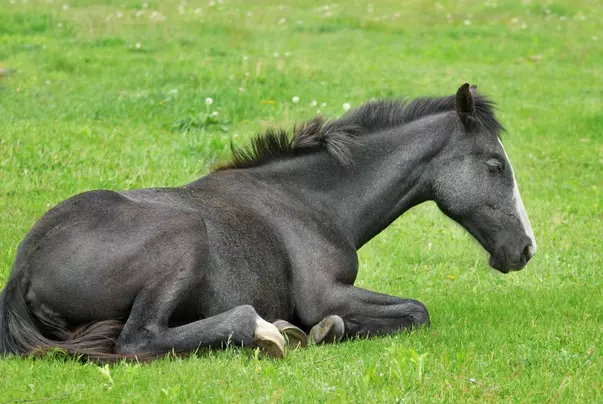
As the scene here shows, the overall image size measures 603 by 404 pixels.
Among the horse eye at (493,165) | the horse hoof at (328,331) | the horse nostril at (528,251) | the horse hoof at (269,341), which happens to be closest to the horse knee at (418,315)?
the horse hoof at (328,331)

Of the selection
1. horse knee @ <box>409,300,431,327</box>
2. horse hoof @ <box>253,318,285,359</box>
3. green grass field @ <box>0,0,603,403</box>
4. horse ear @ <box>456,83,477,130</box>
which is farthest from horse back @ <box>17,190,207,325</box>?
horse ear @ <box>456,83,477,130</box>

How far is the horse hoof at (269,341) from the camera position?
6.16 meters

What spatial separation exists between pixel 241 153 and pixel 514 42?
1680cm

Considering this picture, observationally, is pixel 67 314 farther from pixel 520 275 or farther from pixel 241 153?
pixel 520 275

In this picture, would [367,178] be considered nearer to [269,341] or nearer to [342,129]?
[342,129]

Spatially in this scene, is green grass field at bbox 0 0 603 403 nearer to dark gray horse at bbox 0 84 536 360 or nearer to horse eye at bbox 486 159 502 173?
dark gray horse at bbox 0 84 536 360

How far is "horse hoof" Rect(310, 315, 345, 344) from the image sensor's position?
271 inches

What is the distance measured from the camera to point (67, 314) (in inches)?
244

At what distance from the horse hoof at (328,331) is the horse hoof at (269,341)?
27.4 inches

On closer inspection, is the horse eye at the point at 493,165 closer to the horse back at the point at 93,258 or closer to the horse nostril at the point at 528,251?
the horse nostril at the point at 528,251

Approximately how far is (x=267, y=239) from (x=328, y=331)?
2.75 ft

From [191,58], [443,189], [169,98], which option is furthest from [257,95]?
[443,189]

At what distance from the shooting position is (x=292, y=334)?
6.69 meters

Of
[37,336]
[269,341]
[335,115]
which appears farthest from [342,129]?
[335,115]
